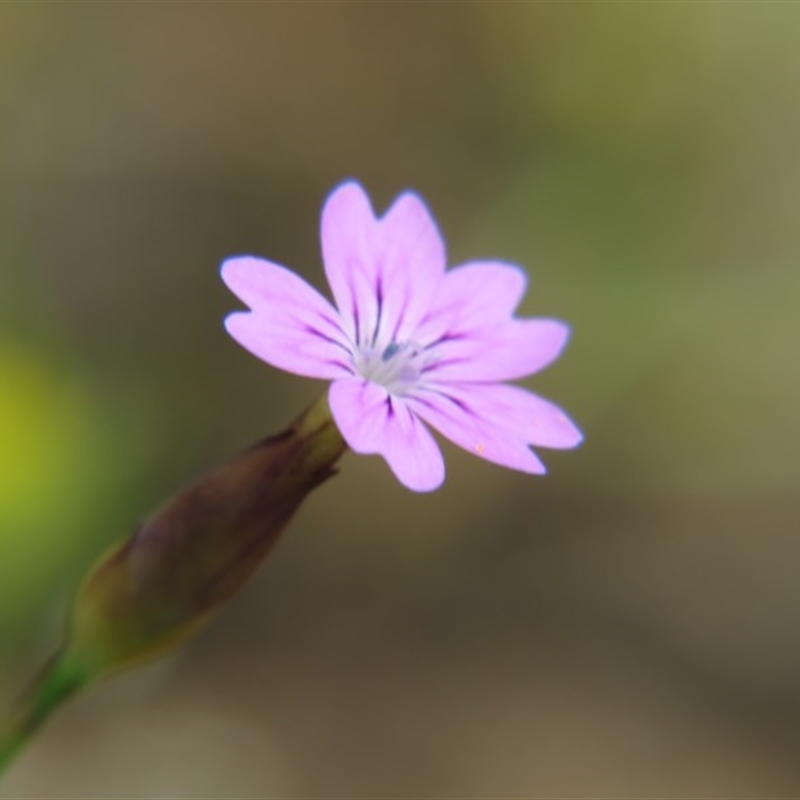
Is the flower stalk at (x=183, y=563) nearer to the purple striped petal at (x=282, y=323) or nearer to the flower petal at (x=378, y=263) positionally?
the purple striped petal at (x=282, y=323)

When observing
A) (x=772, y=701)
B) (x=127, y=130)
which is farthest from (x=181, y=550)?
(x=127, y=130)

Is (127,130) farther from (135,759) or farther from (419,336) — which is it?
(419,336)

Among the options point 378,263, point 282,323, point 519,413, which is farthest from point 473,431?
point 378,263

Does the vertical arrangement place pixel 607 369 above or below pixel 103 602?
above

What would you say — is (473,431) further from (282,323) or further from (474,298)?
(474,298)

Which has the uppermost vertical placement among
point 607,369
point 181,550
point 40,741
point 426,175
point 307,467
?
point 426,175

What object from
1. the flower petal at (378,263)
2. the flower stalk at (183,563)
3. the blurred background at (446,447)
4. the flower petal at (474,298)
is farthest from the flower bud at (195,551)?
the blurred background at (446,447)

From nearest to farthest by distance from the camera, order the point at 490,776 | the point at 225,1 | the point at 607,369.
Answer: the point at 490,776 < the point at 607,369 < the point at 225,1
